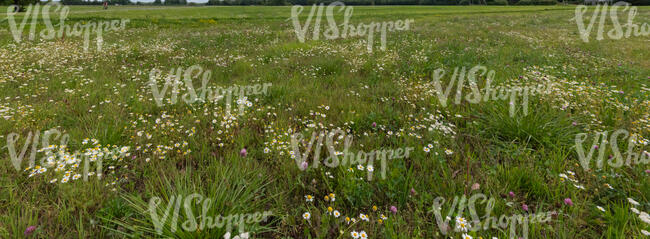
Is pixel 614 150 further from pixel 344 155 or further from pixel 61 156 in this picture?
pixel 61 156

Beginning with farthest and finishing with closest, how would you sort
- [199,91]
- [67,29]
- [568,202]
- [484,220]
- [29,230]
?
[67,29], [199,91], [568,202], [484,220], [29,230]

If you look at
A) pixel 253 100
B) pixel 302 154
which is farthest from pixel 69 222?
pixel 253 100

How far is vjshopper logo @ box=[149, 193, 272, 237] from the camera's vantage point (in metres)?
1.96

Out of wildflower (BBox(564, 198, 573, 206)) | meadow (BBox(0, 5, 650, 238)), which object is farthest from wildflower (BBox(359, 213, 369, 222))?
wildflower (BBox(564, 198, 573, 206))

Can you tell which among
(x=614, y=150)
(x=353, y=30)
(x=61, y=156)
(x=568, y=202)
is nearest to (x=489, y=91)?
(x=614, y=150)

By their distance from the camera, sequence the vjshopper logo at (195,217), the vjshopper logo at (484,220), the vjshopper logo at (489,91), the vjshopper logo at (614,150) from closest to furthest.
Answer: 1. the vjshopper logo at (195,217)
2. the vjshopper logo at (484,220)
3. the vjshopper logo at (614,150)
4. the vjshopper logo at (489,91)

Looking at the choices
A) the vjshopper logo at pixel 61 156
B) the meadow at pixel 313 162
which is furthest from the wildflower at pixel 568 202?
the vjshopper logo at pixel 61 156

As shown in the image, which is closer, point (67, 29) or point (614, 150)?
point (614, 150)

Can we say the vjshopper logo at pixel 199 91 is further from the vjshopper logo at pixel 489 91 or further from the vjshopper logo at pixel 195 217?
the vjshopper logo at pixel 489 91

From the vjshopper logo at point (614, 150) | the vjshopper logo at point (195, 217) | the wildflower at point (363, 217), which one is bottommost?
the wildflower at point (363, 217)

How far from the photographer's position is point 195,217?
2029 mm

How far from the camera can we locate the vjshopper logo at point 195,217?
Result: 1955 millimetres

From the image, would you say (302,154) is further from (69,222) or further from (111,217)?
(69,222)

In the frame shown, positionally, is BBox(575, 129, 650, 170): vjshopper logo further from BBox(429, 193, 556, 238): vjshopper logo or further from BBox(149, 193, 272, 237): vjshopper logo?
BBox(149, 193, 272, 237): vjshopper logo
